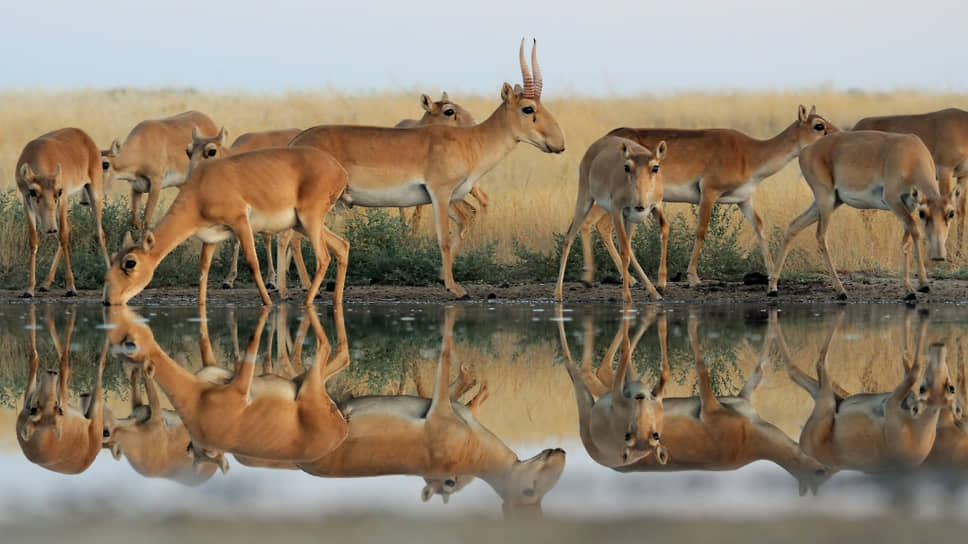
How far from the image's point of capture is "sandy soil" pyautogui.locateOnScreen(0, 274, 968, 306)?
17.4m

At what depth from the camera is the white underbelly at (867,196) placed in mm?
17047

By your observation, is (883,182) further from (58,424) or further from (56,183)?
(58,424)

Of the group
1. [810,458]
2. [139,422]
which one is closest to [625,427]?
[810,458]

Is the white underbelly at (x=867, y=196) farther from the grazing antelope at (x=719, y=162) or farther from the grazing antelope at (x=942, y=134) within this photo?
the grazing antelope at (x=942, y=134)

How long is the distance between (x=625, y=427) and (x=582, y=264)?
1357 cm

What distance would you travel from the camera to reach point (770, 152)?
19500mm

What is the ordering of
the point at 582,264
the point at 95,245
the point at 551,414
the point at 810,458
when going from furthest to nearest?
the point at 95,245 → the point at 582,264 → the point at 551,414 → the point at 810,458

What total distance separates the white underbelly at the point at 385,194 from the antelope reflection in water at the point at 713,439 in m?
8.51

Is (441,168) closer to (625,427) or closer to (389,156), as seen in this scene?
(389,156)

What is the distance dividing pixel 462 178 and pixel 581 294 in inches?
90.8

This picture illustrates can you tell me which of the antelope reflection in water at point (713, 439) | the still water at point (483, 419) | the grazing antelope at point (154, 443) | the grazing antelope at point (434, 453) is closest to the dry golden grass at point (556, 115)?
the still water at point (483, 419)

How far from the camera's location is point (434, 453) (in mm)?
6676

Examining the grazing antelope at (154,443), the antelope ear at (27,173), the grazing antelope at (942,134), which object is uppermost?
the grazing antelope at (942,134)

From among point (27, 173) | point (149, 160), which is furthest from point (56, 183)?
point (149, 160)
